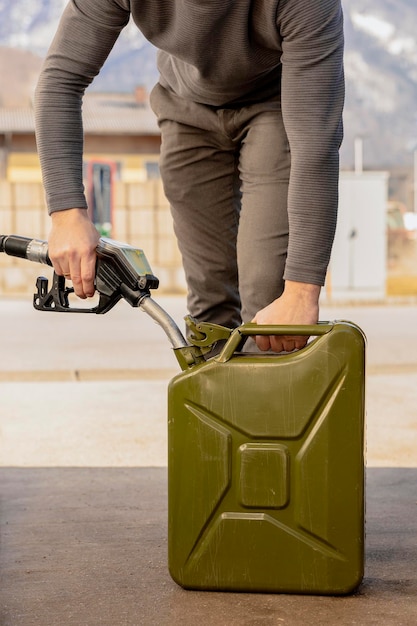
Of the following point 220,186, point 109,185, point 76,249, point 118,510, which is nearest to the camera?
point 76,249

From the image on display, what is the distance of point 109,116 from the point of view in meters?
31.9

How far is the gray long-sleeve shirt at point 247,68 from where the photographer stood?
73.8 inches

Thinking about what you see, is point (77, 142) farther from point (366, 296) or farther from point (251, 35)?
point (366, 296)

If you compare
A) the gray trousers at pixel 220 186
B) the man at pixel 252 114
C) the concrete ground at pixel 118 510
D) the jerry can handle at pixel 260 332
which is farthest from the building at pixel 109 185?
the jerry can handle at pixel 260 332

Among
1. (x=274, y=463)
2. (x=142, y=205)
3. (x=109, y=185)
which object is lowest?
(x=274, y=463)

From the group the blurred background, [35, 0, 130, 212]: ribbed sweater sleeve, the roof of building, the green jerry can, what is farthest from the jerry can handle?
the roof of building

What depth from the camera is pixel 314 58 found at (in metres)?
1.87

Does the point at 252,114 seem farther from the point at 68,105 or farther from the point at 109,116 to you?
the point at 109,116

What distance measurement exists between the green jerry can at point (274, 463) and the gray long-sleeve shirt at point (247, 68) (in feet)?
0.68

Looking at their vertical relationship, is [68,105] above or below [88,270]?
above

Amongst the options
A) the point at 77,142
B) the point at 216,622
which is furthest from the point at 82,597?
the point at 77,142

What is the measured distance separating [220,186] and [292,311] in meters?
0.56

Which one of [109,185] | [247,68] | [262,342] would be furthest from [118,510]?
[109,185]

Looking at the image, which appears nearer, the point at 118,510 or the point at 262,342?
the point at 262,342
